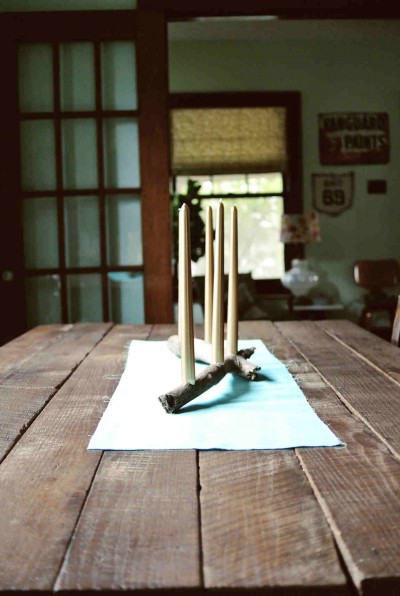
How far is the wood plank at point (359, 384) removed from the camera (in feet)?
3.22

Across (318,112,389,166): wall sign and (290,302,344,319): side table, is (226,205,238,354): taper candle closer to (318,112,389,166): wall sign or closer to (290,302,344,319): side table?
(290,302,344,319): side table

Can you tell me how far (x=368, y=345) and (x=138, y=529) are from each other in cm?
123

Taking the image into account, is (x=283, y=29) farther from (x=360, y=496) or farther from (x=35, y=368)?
(x=360, y=496)

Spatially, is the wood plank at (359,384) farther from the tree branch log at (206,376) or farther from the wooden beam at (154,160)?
the wooden beam at (154,160)

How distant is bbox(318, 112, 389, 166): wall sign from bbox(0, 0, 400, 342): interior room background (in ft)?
0.20

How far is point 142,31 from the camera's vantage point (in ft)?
11.1

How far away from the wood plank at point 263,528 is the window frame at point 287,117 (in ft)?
17.3

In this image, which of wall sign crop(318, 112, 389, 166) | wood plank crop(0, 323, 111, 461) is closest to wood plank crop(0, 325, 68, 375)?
wood plank crop(0, 323, 111, 461)

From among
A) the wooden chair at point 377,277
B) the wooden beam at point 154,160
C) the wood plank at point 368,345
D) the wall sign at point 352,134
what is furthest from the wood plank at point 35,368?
the wall sign at point 352,134

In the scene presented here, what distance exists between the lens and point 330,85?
6027mm

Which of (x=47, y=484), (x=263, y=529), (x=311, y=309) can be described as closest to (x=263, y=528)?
(x=263, y=529)

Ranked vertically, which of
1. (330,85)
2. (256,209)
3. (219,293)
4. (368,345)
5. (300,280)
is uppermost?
(330,85)

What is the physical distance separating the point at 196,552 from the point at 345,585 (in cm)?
12

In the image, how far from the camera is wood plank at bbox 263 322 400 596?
1.79ft
